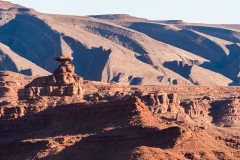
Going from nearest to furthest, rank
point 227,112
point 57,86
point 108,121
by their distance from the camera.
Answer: point 108,121, point 57,86, point 227,112

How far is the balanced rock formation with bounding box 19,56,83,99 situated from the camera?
89562 mm

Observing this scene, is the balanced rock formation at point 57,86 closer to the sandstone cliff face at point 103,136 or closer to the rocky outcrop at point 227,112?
the sandstone cliff face at point 103,136

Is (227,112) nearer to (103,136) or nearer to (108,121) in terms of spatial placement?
(108,121)

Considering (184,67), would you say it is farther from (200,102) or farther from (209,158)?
(209,158)

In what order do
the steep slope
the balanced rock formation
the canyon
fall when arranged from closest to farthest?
the canyon < the balanced rock formation < the steep slope

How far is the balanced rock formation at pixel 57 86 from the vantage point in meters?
89.6

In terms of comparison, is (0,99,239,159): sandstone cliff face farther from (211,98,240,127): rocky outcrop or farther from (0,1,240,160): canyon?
(211,98,240,127): rocky outcrop

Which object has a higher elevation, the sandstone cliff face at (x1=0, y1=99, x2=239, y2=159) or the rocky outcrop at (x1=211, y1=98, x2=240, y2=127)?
the sandstone cliff face at (x1=0, y1=99, x2=239, y2=159)

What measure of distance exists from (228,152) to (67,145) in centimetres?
887

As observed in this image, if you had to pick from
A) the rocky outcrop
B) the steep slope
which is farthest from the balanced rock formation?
the steep slope

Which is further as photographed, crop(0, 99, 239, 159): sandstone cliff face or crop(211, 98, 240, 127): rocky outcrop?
crop(211, 98, 240, 127): rocky outcrop

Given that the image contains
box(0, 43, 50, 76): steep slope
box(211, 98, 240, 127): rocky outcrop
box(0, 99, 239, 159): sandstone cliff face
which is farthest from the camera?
box(0, 43, 50, 76): steep slope

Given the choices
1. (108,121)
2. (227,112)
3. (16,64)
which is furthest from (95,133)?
(16,64)

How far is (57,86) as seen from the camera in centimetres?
9006
